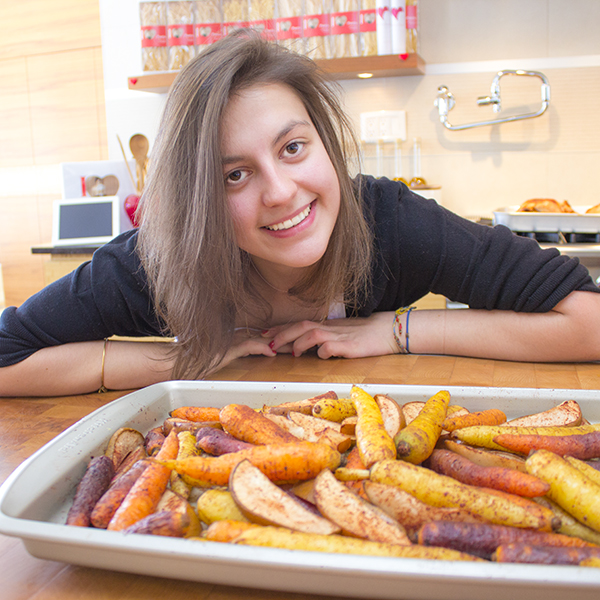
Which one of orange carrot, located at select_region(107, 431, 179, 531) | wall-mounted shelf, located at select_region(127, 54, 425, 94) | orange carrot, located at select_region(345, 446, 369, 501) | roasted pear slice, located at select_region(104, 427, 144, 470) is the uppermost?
wall-mounted shelf, located at select_region(127, 54, 425, 94)

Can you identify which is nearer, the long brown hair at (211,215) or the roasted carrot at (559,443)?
the roasted carrot at (559,443)

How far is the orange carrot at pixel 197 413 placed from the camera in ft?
2.53

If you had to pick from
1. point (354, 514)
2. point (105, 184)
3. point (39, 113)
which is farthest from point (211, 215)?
point (39, 113)

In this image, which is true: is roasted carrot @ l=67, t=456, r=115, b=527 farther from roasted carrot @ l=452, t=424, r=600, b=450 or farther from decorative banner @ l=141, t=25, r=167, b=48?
decorative banner @ l=141, t=25, r=167, b=48

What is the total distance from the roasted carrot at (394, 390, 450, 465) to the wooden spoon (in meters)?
2.99

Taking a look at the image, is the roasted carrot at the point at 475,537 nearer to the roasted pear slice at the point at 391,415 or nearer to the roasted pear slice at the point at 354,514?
the roasted pear slice at the point at 354,514

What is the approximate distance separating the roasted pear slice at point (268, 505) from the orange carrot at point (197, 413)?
0.25m

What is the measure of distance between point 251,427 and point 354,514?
206 mm

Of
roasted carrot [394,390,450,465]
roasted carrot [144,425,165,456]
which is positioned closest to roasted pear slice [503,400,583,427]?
roasted carrot [394,390,450,465]

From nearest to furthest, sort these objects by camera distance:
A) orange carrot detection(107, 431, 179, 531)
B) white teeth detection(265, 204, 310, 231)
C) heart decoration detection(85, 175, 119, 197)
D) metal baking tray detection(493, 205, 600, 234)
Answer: orange carrot detection(107, 431, 179, 531) < white teeth detection(265, 204, 310, 231) < metal baking tray detection(493, 205, 600, 234) < heart decoration detection(85, 175, 119, 197)

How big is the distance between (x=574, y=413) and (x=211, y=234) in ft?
2.11

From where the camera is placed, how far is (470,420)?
711 millimetres

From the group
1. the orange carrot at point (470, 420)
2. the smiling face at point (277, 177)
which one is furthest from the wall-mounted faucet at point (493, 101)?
the orange carrot at point (470, 420)

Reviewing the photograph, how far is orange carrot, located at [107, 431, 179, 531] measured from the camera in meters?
0.50
